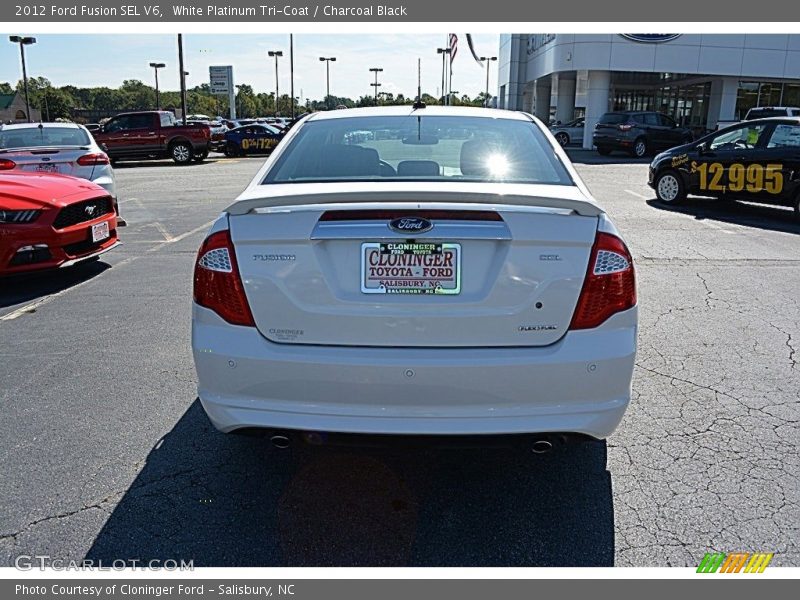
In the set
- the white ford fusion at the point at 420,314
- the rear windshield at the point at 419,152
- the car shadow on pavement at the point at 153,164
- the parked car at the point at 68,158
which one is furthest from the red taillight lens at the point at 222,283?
the car shadow on pavement at the point at 153,164

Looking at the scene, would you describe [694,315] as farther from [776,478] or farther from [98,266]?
[98,266]

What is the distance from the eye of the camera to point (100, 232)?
271 inches

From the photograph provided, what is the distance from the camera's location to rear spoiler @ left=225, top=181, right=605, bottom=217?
2607 millimetres

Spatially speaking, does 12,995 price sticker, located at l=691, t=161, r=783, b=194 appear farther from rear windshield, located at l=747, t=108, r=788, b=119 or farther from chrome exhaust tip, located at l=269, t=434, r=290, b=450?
rear windshield, located at l=747, t=108, r=788, b=119

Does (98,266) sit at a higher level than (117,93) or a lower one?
lower

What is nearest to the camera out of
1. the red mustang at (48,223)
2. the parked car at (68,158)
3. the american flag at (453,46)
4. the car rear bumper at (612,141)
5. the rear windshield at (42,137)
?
the red mustang at (48,223)

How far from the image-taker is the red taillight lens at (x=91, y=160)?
376 inches

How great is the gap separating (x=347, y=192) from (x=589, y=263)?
0.99 m

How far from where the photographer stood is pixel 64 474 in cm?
311

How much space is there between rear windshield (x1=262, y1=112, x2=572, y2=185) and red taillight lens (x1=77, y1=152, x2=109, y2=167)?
23.0 feet

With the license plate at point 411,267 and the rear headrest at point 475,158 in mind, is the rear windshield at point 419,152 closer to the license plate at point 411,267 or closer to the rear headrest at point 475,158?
the rear headrest at point 475,158

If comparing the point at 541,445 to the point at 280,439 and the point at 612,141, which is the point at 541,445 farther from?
the point at 612,141

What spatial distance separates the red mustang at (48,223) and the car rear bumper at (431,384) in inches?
176
